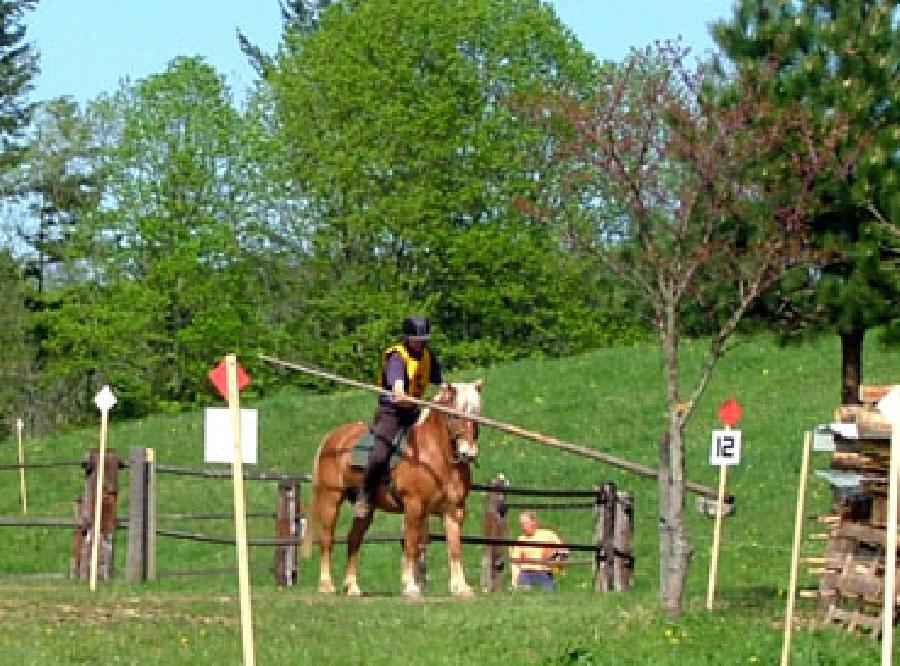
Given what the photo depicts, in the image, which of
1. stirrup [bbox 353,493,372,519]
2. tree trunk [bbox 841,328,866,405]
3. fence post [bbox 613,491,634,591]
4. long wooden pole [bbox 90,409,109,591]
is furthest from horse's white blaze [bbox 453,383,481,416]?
tree trunk [bbox 841,328,866,405]

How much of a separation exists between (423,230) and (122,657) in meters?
41.6

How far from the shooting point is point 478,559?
26.9 meters

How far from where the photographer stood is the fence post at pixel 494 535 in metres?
22.6

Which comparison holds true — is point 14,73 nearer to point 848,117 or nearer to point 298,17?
point 298,17

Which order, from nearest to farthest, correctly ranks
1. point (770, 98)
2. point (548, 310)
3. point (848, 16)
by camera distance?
1. point (770, 98)
2. point (848, 16)
3. point (548, 310)

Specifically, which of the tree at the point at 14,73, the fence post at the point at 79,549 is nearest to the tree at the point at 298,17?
the tree at the point at 14,73

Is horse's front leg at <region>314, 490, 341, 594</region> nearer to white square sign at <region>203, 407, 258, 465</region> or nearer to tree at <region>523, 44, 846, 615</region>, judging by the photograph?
white square sign at <region>203, 407, 258, 465</region>

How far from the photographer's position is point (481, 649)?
13.6 m

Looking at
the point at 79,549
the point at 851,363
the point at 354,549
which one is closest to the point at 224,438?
the point at 354,549

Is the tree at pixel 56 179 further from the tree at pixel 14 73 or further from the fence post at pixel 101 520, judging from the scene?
the fence post at pixel 101 520

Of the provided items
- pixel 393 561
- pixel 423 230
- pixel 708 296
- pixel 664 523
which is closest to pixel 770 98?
pixel 708 296

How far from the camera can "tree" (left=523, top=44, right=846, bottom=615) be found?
15070mm

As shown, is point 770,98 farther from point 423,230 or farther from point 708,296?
point 423,230

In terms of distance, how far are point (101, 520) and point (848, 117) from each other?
Answer: 9.29 meters
